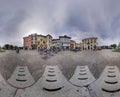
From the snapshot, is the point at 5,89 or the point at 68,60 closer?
the point at 68,60

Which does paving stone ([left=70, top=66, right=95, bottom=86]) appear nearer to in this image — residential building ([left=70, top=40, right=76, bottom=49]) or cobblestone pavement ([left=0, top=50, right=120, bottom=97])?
cobblestone pavement ([left=0, top=50, right=120, bottom=97])

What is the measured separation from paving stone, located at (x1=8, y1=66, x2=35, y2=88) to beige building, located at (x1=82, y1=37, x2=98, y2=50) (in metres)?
0.70

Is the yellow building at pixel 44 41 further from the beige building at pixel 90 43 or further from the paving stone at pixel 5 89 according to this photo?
the paving stone at pixel 5 89

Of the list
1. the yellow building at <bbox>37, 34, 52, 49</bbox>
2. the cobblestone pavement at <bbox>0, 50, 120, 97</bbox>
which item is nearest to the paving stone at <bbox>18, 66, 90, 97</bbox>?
the cobblestone pavement at <bbox>0, 50, 120, 97</bbox>

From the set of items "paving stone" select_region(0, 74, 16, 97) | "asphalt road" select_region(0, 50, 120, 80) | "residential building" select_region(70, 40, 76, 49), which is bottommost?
"paving stone" select_region(0, 74, 16, 97)

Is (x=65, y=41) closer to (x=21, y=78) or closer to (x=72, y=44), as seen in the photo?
(x=72, y=44)

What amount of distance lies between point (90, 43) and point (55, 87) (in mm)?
625

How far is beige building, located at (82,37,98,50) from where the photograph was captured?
10.0 ft

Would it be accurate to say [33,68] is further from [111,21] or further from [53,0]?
[111,21]

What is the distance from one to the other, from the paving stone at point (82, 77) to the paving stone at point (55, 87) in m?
0.06

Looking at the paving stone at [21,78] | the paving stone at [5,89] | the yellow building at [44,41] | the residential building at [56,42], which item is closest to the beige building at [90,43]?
the residential building at [56,42]

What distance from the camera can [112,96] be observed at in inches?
121

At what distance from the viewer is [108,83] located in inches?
122

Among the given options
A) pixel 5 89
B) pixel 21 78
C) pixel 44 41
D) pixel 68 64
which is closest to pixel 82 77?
pixel 68 64
